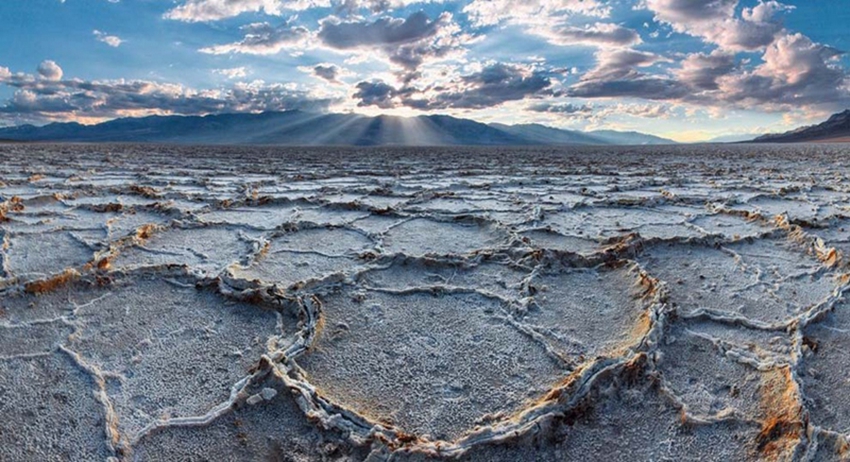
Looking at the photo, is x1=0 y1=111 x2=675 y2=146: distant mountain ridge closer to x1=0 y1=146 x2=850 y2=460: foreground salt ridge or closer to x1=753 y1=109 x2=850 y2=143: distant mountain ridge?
x1=753 y1=109 x2=850 y2=143: distant mountain ridge

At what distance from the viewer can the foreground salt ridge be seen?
1316 mm

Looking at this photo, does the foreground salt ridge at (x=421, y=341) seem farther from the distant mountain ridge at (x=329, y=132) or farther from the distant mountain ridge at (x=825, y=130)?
the distant mountain ridge at (x=329, y=132)

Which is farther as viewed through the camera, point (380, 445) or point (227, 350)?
point (227, 350)

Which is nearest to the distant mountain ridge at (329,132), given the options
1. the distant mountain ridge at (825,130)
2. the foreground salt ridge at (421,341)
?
the distant mountain ridge at (825,130)

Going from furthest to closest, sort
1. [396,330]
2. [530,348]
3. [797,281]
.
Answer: [797,281], [396,330], [530,348]

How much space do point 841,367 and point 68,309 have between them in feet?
9.06

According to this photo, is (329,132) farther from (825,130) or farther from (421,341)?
(421,341)

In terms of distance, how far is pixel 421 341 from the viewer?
5.90 ft

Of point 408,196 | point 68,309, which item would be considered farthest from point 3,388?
point 408,196

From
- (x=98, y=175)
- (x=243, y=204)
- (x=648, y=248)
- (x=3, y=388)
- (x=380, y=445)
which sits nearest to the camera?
(x=380, y=445)

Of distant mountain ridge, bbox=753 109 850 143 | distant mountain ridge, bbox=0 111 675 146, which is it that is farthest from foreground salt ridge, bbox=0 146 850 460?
distant mountain ridge, bbox=0 111 675 146

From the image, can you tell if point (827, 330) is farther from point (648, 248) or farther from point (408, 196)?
point (408, 196)

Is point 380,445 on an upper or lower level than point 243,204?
lower

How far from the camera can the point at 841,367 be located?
163cm
